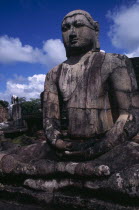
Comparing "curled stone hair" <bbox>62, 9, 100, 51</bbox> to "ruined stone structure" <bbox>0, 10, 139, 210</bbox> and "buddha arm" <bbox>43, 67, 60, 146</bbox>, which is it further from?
"buddha arm" <bbox>43, 67, 60, 146</bbox>

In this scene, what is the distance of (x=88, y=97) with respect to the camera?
4188 millimetres

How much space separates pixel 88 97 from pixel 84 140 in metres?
0.67

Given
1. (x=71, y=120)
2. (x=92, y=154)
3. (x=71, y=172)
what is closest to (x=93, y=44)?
(x=71, y=120)

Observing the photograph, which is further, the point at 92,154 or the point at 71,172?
the point at 92,154

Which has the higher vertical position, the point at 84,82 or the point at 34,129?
the point at 84,82

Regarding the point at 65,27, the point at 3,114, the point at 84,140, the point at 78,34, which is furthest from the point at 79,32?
the point at 3,114

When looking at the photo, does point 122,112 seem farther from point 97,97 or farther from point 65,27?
point 65,27

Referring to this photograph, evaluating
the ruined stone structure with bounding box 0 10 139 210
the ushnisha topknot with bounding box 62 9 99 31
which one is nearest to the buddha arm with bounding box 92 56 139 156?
the ruined stone structure with bounding box 0 10 139 210

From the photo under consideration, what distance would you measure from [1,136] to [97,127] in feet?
30.6

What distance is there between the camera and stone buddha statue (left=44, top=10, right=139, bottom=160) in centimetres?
385

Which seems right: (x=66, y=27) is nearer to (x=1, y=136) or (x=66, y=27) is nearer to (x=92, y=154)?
(x=92, y=154)

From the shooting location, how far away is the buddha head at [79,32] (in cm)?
441

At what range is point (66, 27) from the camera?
454 centimetres

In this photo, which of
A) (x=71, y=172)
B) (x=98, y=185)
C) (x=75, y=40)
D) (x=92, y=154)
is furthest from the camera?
(x=75, y=40)
